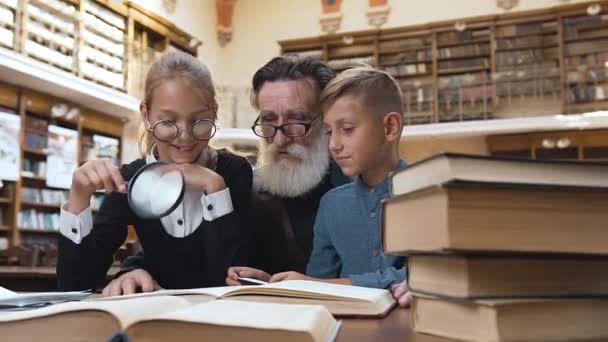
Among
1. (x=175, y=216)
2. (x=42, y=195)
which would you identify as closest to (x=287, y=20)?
(x=42, y=195)

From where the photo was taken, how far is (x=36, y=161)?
895cm

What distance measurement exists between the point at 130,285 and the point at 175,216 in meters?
0.46

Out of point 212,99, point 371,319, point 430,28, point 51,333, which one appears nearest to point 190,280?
point 212,99

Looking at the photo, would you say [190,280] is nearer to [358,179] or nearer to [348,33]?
[358,179]

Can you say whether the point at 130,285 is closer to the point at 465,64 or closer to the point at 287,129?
the point at 287,129

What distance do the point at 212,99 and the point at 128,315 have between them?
1231mm

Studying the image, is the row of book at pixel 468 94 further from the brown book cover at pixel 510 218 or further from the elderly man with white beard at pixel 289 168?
the brown book cover at pixel 510 218

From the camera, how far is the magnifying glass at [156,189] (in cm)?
130

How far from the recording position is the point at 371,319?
89cm

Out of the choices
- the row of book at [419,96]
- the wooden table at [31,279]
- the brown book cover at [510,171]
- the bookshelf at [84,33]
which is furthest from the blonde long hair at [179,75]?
the row of book at [419,96]

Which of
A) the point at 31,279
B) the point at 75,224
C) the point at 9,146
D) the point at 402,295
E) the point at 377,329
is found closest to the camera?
the point at 377,329

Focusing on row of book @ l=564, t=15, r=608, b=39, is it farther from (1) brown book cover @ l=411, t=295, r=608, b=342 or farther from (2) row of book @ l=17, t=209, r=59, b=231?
(1) brown book cover @ l=411, t=295, r=608, b=342

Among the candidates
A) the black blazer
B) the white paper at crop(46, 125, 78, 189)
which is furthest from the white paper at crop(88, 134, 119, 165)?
the black blazer

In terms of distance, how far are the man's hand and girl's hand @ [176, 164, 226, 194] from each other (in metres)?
0.32
